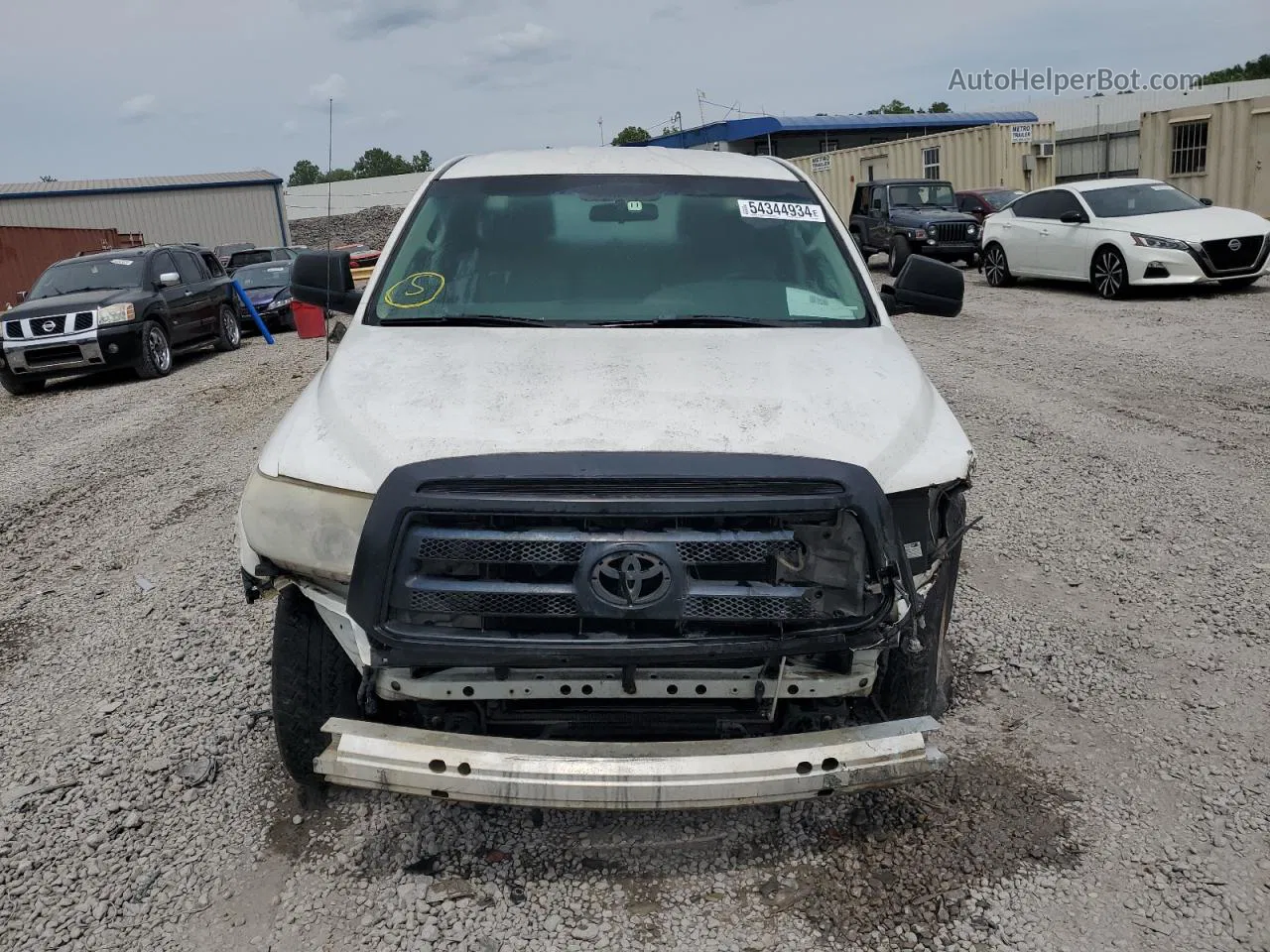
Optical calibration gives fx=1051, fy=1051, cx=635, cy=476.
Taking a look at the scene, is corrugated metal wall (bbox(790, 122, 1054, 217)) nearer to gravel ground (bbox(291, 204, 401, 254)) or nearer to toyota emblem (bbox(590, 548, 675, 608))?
gravel ground (bbox(291, 204, 401, 254))

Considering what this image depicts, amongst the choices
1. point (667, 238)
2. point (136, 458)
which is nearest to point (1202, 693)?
point (667, 238)

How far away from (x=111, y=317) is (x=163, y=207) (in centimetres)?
3018

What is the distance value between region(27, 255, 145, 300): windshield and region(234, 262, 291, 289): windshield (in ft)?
15.1

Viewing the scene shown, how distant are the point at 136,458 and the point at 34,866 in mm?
6099

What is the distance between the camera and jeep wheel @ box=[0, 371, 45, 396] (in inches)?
495

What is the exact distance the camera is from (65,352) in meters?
12.4

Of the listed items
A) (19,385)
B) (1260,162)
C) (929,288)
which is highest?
(1260,162)

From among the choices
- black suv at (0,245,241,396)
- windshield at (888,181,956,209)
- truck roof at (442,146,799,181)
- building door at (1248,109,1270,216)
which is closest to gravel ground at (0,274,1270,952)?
truck roof at (442,146,799,181)

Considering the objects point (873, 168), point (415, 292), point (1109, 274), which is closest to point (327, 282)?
point (415, 292)

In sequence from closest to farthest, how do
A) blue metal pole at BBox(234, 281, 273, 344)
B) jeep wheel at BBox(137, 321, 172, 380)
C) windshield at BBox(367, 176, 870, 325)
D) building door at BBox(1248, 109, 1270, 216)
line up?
windshield at BBox(367, 176, 870, 325)
jeep wheel at BBox(137, 321, 172, 380)
blue metal pole at BBox(234, 281, 273, 344)
building door at BBox(1248, 109, 1270, 216)

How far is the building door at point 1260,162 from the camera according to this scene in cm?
2017

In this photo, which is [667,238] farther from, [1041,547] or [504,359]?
[1041,547]

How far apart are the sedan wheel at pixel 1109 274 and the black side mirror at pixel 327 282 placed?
12.1m

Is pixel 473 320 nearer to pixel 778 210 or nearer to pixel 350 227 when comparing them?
pixel 778 210
